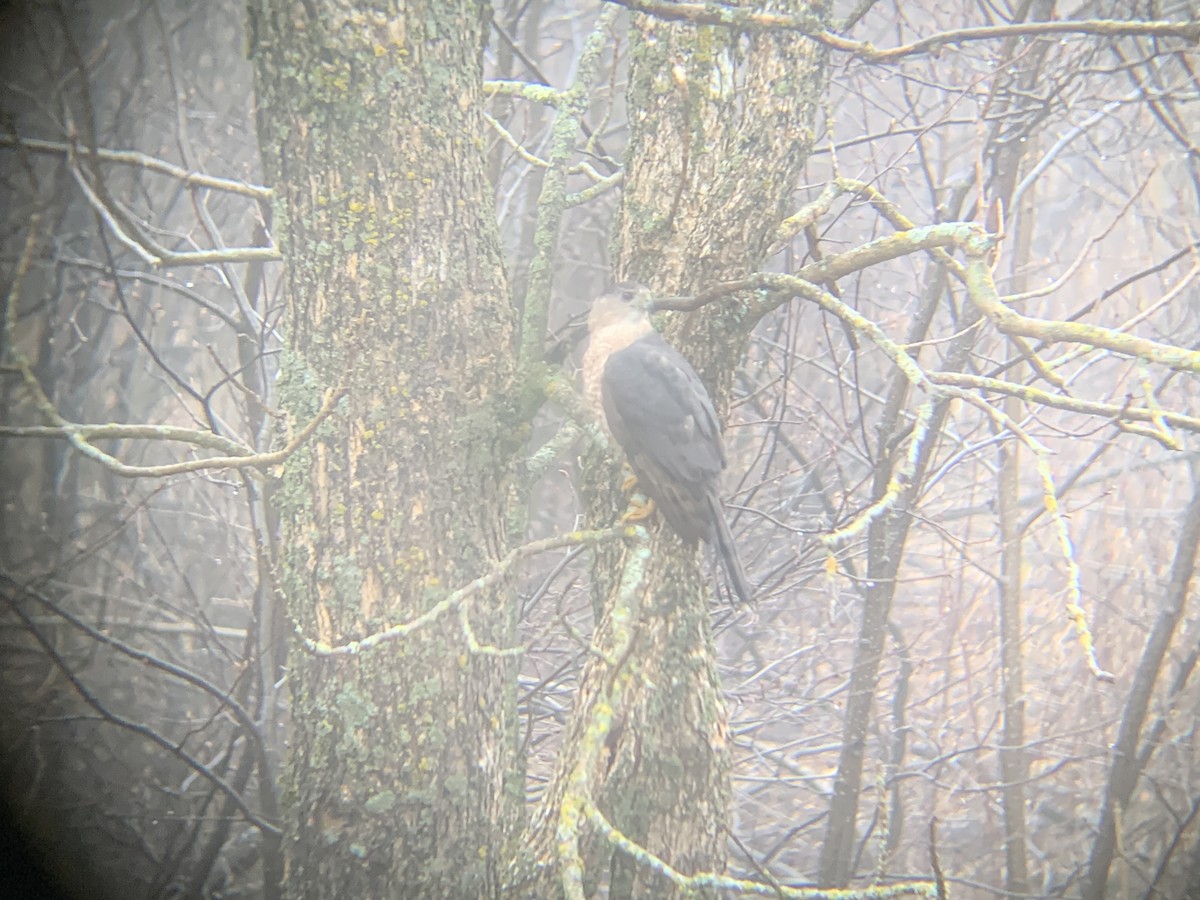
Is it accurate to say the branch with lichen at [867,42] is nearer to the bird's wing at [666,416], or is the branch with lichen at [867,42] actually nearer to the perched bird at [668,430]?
the perched bird at [668,430]

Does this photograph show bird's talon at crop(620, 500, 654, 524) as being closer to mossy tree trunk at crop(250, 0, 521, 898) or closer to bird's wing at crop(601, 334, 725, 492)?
bird's wing at crop(601, 334, 725, 492)

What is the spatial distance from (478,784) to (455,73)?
1.78 metres

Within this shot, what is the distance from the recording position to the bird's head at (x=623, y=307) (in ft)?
7.71

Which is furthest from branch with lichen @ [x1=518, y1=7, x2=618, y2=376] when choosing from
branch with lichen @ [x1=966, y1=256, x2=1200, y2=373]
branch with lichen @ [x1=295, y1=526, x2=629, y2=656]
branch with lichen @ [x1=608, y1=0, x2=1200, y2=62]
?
branch with lichen @ [x1=966, y1=256, x2=1200, y2=373]

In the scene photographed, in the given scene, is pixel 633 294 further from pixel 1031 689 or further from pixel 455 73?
pixel 1031 689

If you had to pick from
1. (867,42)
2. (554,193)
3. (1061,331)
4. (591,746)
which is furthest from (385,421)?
(1061,331)

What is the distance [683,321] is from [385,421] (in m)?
0.85

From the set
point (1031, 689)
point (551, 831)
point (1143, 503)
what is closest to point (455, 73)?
point (551, 831)

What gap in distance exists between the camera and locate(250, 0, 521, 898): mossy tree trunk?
2064mm

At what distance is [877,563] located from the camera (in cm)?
383

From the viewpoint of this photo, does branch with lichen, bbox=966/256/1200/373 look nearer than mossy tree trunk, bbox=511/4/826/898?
Yes

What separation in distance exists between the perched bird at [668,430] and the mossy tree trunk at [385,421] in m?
0.36

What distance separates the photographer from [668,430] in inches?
92.7

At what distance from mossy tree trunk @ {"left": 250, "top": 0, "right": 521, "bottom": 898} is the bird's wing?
0.37 meters
